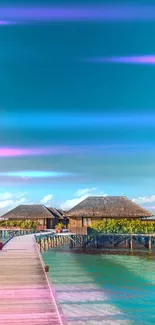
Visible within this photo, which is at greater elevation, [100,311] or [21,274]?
[21,274]

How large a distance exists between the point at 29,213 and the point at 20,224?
434cm

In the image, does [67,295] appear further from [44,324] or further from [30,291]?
[44,324]

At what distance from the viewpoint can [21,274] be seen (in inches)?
438

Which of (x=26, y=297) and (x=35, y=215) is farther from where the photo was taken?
(x=35, y=215)

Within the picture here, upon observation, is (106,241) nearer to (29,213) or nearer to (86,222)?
(86,222)

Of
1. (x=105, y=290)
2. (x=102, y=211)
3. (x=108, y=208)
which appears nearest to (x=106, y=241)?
(x=102, y=211)

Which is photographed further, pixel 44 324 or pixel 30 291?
pixel 30 291

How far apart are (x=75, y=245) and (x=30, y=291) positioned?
1144 inches

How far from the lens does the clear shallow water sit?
10.9 metres

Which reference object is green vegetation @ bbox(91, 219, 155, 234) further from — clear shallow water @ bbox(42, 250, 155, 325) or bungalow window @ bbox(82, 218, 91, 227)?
clear shallow water @ bbox(42, 250, 155, 325)

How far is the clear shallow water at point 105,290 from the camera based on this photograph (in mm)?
10893

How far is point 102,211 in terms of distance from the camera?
39906 millimetres

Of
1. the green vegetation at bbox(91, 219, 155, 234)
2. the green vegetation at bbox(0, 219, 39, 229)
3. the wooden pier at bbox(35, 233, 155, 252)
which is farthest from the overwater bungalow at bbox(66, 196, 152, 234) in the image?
the green vegetation at bbox(0, 219, 39, 229)

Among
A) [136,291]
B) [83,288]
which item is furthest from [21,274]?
[136,291]
